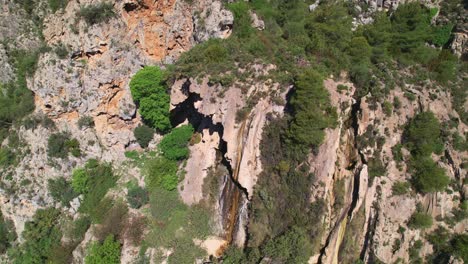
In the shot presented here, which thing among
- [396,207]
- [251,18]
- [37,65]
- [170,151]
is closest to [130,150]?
[170,151]

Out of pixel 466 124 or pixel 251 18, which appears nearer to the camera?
pixel 466 124

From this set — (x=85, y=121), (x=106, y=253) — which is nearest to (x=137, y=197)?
(x=106, y=253)

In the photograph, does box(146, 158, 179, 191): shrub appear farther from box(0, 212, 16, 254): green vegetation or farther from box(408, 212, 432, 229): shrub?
box(408, 212, 432, 229): shrub

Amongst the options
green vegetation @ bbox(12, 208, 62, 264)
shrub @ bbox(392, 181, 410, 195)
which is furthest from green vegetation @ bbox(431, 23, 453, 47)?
green vegetation @ bbox(12, 208, 62, 264)

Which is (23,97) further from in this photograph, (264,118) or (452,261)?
(452,261)

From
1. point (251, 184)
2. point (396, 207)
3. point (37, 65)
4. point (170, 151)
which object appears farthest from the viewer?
point (37, 65)

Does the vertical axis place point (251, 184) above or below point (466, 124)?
below
